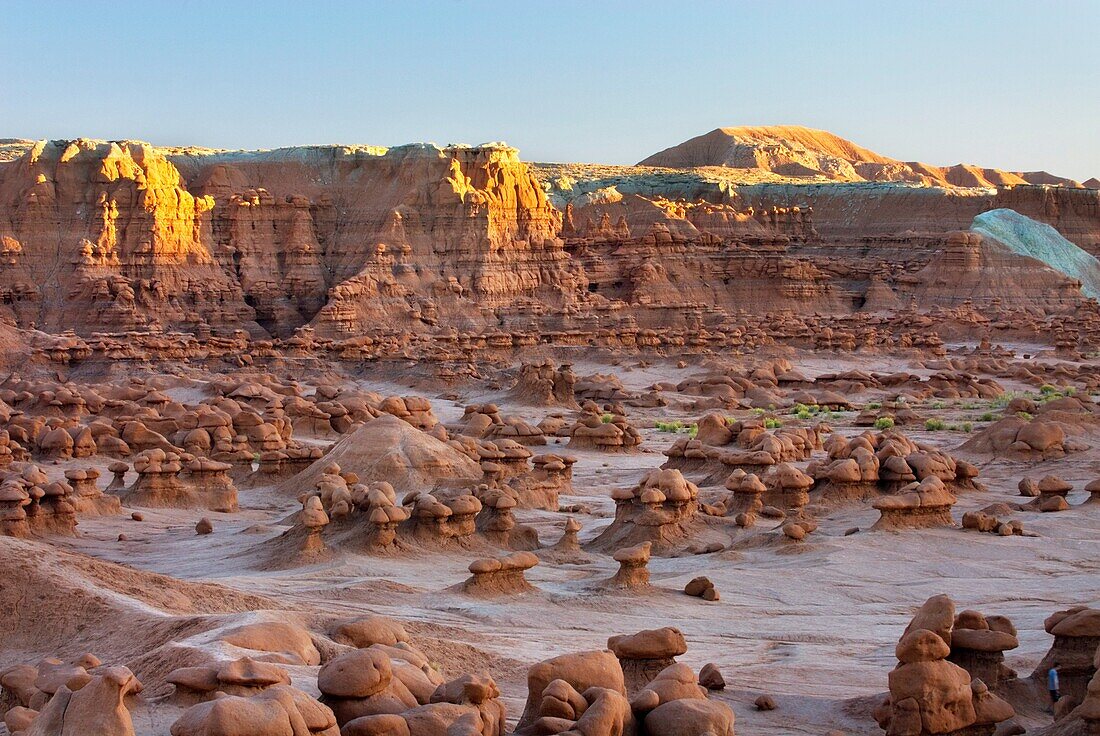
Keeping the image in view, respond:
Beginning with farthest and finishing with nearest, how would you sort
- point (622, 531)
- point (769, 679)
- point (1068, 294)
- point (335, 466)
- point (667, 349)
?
point (1068, 294), point (667, 349), point (335, 466), point (622, 531), point (769, 679)

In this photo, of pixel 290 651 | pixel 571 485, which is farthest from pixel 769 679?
pixel 571 485

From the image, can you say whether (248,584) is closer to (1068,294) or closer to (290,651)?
(290,651)

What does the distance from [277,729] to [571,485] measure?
12349 millimetres

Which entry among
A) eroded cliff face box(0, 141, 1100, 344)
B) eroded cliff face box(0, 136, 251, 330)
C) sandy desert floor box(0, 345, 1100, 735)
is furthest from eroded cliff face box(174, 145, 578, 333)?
sandy desert floor box(0, 345, 1100, 735)

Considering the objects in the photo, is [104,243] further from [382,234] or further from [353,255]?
[382,234]

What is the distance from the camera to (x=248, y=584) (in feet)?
Answer: 36.1

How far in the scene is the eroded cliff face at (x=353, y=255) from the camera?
135 ft

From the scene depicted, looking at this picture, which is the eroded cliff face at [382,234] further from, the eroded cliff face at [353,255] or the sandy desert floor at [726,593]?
the sandy desert floor at [726,593]

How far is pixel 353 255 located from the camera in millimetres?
45719

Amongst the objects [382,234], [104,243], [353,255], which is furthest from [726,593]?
[353,255]

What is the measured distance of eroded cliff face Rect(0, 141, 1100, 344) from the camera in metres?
41.2

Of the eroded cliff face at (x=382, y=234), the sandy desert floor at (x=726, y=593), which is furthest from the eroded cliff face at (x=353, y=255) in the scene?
the sandy desert floor at (x=726, y=593)

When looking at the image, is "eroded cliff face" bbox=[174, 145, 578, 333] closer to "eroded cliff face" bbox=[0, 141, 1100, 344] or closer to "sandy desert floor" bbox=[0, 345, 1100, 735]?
"eroded cliff face" bbox=[0, 141, 1100, 344]

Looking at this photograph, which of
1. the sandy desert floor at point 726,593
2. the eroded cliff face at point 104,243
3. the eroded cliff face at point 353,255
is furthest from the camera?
the eroded cliff face at point 353,255
